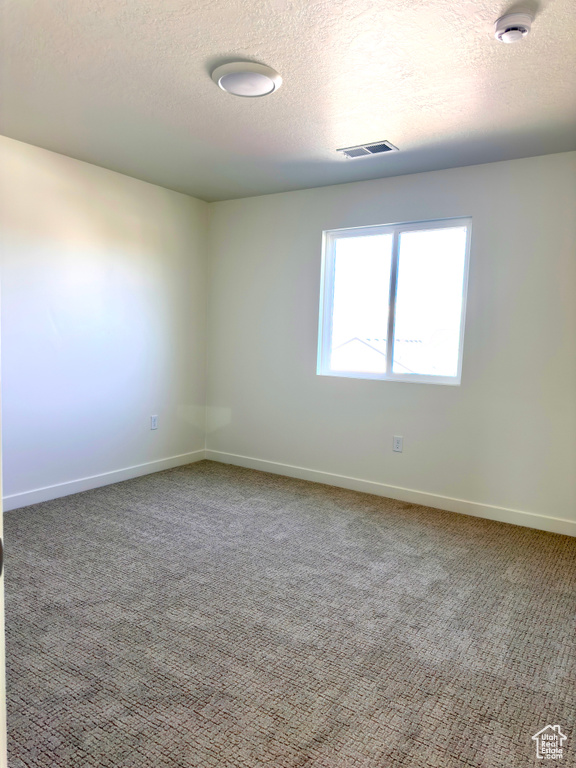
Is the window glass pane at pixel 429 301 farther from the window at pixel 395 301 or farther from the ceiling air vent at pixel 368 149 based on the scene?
the ceiling air vent at pixel 368 149

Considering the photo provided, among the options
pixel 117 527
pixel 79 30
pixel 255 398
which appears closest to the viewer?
pixel 79 30

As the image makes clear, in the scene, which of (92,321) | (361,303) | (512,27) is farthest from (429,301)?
(92,321)

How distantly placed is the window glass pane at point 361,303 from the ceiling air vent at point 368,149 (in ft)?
2.56

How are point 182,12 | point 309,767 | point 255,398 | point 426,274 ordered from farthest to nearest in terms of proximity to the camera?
point 255,398, point 426,274, point 182,12, point 309,767

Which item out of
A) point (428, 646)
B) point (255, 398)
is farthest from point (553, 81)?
point (255, 398)

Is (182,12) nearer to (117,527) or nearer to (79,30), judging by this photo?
(79,30)

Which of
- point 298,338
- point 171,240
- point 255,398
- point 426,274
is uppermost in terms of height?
point 171,240

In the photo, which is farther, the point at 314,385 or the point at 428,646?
the point at 314,385

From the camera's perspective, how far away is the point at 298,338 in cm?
442

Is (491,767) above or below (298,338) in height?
below

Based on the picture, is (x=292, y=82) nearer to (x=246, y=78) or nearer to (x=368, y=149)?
(x=246, y=78)

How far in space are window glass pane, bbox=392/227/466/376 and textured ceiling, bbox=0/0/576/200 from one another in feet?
1.75

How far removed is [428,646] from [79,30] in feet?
9.29

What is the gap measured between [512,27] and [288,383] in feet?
9.85
